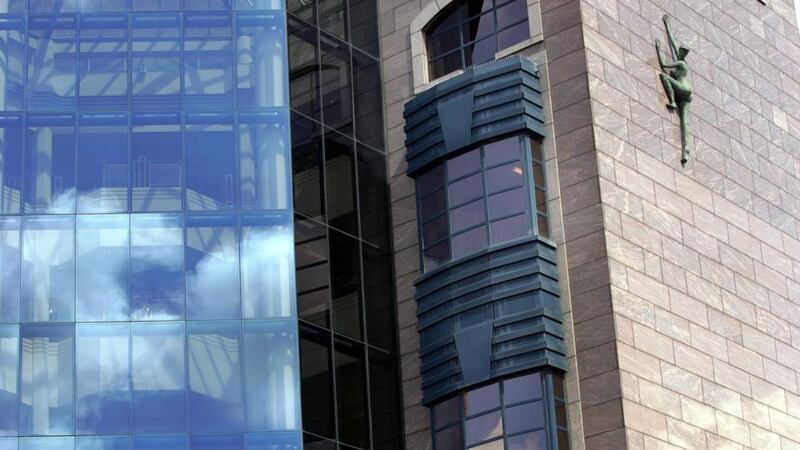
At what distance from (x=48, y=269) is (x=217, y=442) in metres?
6.19

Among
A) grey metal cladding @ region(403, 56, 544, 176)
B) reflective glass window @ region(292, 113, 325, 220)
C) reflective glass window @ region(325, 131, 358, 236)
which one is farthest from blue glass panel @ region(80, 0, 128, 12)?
grey metal cladding @ region(403, 56, 544, 176)

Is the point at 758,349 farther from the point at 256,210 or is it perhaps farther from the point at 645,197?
the point at 256,210

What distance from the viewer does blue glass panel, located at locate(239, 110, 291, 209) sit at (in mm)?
47188

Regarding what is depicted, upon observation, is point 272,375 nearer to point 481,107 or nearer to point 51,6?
point 481,107

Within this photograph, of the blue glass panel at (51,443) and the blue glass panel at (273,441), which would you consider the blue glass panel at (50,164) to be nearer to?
the blue glass panel at (51,443)

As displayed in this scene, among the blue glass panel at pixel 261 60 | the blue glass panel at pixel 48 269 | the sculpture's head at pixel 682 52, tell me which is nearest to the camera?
the blue glass panel at pixel 48 269

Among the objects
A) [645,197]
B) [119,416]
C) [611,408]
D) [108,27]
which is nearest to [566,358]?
[611,408]

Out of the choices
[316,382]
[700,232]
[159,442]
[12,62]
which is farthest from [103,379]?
[700,232]

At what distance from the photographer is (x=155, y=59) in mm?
48344

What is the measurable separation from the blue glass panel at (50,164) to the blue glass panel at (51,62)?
0.47 meters

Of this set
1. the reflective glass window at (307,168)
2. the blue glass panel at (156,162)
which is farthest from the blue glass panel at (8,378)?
the reflective glass window at (307,168)

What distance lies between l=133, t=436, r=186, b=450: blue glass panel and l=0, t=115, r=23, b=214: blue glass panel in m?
6.86

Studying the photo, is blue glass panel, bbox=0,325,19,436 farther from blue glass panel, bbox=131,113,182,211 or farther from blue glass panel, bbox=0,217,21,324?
blue glass panel, bbox=131,113,182,211

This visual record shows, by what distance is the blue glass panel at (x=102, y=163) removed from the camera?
46.6m
